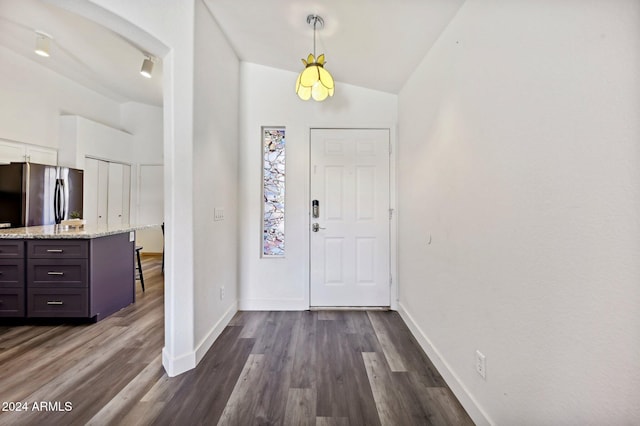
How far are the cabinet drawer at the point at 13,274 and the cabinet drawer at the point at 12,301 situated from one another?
59 millimetres

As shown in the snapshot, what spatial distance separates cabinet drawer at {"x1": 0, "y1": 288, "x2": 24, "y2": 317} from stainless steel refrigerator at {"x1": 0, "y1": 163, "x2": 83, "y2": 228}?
1481 mm

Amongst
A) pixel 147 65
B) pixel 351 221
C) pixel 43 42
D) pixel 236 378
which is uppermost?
pixel 43 42

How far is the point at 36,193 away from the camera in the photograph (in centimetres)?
386

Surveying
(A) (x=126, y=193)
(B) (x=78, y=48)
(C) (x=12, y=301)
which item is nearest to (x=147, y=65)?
(B) (x=78, y=48)

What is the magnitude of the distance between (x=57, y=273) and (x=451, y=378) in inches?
142

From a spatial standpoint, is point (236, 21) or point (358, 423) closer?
point (358, 423)

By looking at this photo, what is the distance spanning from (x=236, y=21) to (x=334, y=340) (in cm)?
293

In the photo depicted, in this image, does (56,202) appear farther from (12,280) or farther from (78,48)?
(78,48)

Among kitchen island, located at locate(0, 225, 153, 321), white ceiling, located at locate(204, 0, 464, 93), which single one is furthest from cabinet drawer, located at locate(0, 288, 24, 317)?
white ceiling, located at locate(204, 0, 464, 93)

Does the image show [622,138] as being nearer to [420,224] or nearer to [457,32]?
[457,32]

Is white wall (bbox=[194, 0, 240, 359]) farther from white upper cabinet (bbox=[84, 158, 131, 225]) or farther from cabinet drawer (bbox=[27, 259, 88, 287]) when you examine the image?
white upper cabinet (bbox=[84, 158, 131, 225])

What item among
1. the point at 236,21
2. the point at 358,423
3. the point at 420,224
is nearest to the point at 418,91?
the point at 420,224

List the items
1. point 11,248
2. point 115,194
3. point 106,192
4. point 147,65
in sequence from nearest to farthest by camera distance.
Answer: point 11,248, point 147,65, point 106,192, point 115,194

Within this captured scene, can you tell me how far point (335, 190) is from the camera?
314 centimetres
